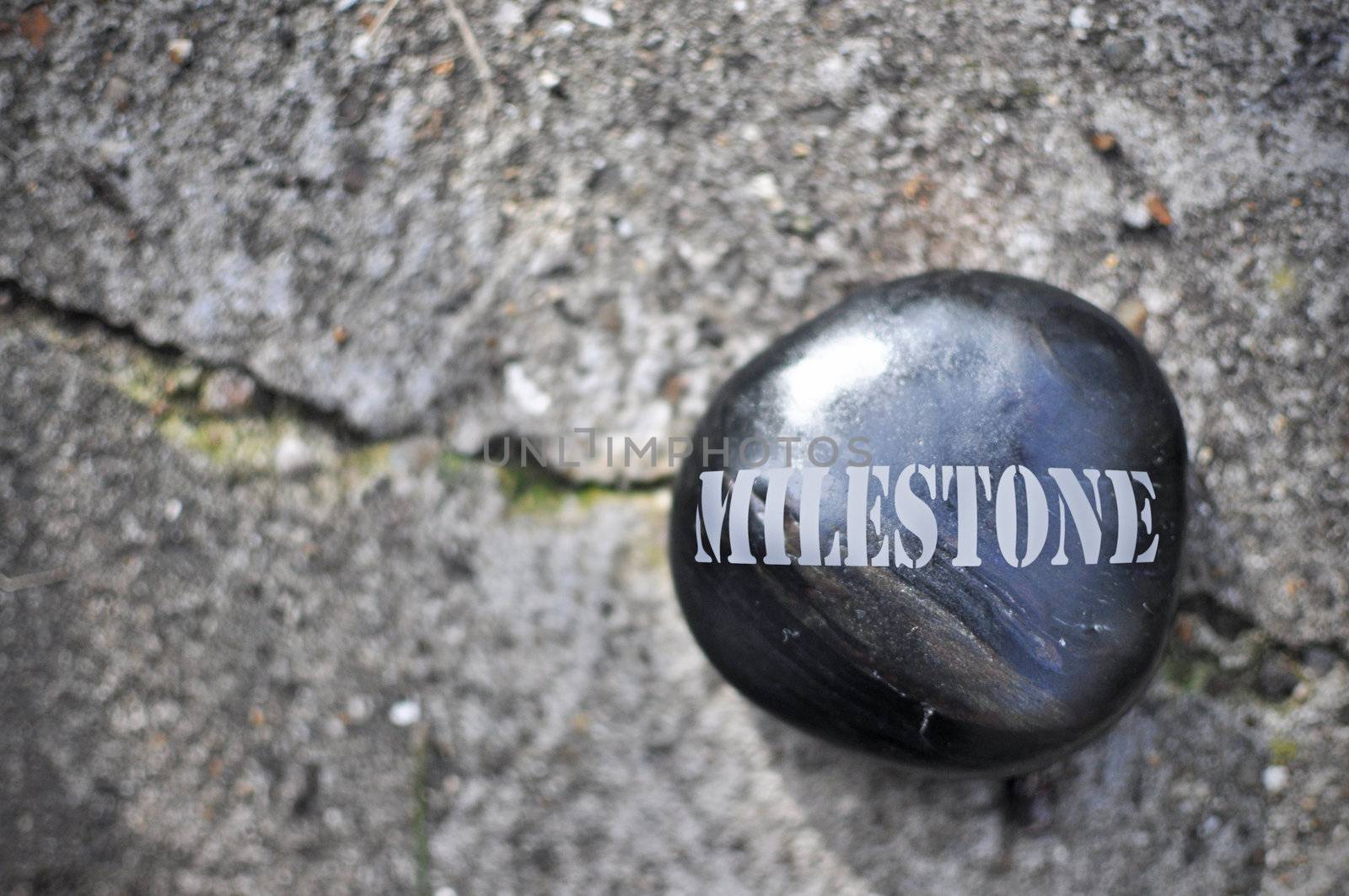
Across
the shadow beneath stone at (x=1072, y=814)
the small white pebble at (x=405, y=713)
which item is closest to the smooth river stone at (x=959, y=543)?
the shadow beneath stone at (x=1072, y=814)

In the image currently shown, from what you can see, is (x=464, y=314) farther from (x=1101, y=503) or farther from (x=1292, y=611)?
(x=1292, y=611)

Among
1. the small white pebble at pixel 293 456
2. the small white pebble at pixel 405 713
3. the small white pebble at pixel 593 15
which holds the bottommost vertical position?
the small white pebble at pixel 405 713

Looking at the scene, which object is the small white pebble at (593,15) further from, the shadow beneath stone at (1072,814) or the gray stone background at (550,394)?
the shadow beneath stone at (1072,814)

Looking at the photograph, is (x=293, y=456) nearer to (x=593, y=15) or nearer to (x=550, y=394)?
(x=550, y=394)

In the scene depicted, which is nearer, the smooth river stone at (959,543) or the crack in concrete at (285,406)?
the smooth river stone at (959,543)

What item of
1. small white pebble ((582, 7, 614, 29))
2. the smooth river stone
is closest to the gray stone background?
small white pebble ((582, 7, 614, 29))
